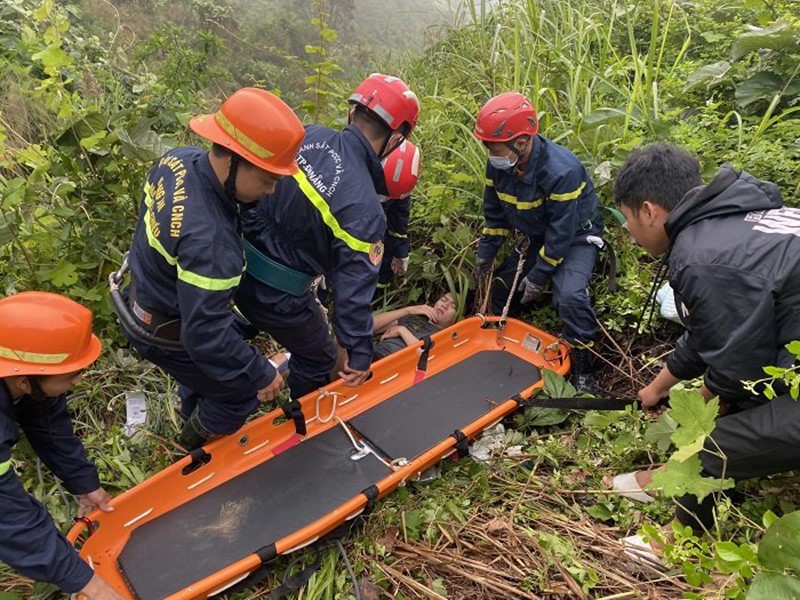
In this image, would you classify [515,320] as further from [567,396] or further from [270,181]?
[270,181]

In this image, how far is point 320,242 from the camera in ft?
9.18

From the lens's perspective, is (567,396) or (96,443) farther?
(567,396)

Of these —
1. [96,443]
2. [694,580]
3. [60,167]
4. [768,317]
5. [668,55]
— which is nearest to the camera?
[694,580]

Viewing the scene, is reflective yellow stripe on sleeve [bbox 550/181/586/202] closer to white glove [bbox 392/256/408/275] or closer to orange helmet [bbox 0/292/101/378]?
white glove [bbox 392/256/408/275]

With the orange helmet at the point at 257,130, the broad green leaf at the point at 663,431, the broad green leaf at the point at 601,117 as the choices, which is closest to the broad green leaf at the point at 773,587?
the broad green leaf at the point at 663,431

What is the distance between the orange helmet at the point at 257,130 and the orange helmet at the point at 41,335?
87 centimetres

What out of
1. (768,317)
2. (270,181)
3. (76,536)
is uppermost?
(270,181)

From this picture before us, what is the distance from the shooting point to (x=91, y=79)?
5730mm

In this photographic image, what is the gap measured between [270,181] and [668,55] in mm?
5079

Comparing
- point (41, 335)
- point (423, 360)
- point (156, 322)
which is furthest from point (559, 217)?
point (41, 335)

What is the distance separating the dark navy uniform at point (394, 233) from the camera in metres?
3.96

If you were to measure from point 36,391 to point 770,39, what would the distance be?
5297 millimetres

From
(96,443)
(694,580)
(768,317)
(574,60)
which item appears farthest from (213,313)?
(574,60)

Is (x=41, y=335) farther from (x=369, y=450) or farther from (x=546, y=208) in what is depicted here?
(x=546, y=208)
